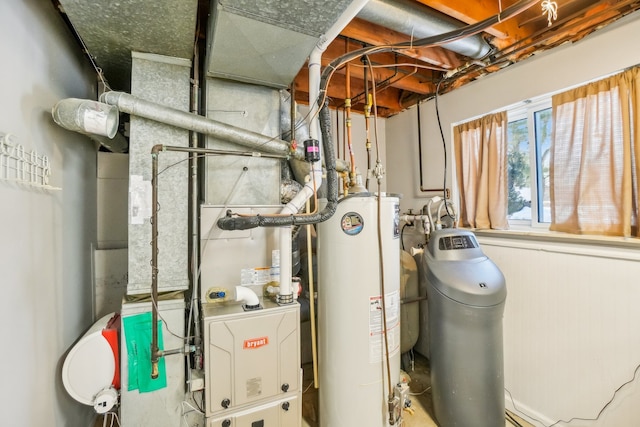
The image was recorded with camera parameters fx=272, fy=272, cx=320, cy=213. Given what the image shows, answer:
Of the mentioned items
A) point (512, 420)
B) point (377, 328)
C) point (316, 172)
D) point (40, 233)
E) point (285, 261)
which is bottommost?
point (512, 420)

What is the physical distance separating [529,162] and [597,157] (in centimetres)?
49

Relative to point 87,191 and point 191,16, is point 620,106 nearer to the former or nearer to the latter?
point 191,16

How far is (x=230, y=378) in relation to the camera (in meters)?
1.45

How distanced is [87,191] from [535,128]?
3.44 metres

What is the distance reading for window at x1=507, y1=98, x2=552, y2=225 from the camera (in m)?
2.09

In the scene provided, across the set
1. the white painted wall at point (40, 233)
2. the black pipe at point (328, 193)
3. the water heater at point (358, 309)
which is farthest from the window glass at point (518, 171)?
the white painted wall at point (40, 233)

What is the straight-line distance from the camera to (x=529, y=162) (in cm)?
219

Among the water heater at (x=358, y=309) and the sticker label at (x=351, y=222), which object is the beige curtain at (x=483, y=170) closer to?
the water heater at (x=358, y=309)

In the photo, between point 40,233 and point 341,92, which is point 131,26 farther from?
point 341,92

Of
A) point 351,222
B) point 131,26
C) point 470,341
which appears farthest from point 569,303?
point 131,26

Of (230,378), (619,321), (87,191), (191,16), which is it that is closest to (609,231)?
(619,321)

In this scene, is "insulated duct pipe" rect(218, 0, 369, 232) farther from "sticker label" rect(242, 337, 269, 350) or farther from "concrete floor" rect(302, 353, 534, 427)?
"concrete floor" rect(302, 353, 534, 427)

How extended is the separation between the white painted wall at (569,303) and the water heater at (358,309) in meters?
1.08

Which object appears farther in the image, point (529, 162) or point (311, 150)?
point (529, 162)
